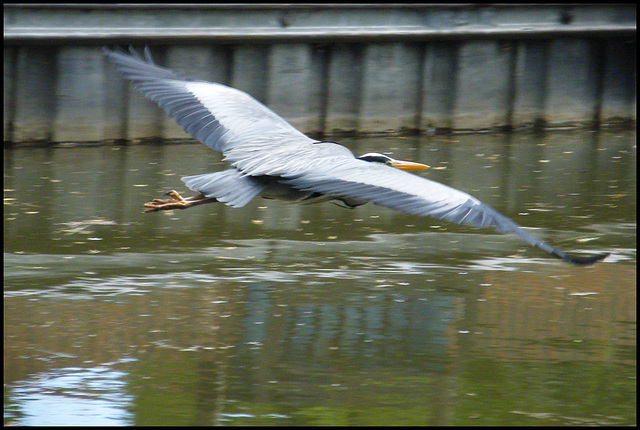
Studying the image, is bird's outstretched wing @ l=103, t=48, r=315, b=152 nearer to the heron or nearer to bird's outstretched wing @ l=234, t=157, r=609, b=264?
the heron

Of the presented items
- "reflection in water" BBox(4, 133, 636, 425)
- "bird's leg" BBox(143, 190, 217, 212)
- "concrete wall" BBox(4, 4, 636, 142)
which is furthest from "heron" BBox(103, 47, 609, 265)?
"concrete wall" BBox(4, 4, 636, 142)

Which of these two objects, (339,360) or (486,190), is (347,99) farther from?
(339,360)

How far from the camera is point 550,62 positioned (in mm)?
12586

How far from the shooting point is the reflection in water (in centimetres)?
502

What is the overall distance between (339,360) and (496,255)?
2.52 metres

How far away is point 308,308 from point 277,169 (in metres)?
0.92

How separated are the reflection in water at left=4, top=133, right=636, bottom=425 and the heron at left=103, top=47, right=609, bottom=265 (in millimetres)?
653

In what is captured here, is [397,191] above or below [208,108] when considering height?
below

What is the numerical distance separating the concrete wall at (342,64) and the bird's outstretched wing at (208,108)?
3.55 m

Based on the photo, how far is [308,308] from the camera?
646 centimetres

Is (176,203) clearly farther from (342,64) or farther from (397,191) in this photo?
(342,64)

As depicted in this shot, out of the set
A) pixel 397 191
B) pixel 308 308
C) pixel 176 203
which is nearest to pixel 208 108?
pixel 176 203

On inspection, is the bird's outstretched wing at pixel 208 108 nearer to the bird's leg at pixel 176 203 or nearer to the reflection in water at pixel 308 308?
the bird's leg at pixel 176 203

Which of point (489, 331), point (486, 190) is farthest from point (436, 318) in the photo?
point (486, 190)
